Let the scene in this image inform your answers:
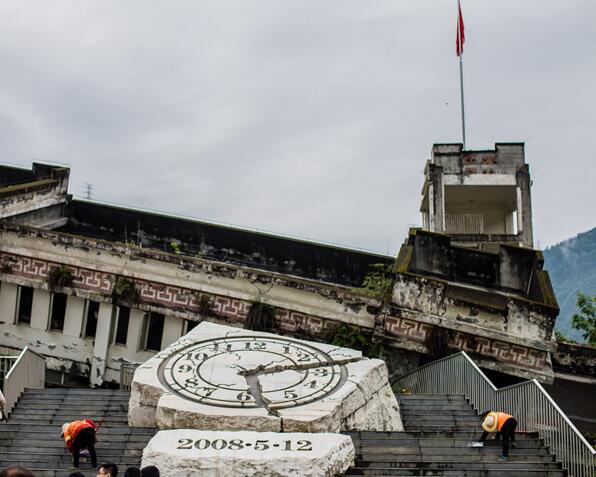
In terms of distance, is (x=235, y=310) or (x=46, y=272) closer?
(x=235, y=310)

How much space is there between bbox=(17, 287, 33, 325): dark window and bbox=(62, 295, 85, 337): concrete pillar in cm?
135

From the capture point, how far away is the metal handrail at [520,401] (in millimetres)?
10383

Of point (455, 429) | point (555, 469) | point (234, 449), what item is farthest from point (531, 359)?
point (234, 449)

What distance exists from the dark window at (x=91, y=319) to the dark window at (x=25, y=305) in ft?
6.31

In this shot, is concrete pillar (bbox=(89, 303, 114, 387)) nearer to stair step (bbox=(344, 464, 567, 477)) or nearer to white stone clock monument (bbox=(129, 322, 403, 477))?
white stone clock monument (bbox=(129, 322, 403, 477))

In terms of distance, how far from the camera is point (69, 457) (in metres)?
11.3

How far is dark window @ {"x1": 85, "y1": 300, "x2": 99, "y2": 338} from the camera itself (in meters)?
20.4

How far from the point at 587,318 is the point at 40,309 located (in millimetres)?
17786

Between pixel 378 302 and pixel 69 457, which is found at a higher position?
pixel 378 302

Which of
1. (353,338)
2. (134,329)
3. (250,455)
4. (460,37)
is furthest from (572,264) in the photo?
(250,455)

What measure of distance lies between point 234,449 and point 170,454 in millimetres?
948

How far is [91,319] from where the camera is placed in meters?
20.5

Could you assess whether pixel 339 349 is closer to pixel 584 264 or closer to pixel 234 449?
pixel 234 449

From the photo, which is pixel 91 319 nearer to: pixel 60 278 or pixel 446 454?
pixel 60 278
